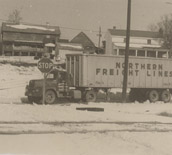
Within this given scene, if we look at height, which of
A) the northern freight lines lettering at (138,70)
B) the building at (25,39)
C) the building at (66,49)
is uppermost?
the building at (25,39)

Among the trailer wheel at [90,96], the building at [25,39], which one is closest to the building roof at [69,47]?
the building at [25,39]

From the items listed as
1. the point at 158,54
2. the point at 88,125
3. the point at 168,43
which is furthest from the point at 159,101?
the point at 168,43

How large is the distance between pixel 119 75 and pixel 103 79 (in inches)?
59.2

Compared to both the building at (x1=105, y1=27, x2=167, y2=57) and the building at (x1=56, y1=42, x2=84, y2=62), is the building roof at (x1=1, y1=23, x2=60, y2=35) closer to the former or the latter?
the building at (x1=105, y1=27, x2=167, y2=57)

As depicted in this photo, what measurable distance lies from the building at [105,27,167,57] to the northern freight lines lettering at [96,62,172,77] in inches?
1768

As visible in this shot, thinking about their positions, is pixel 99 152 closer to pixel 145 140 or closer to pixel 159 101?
pixel 145 140

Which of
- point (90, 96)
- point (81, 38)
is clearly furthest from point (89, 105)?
point (81, 38)

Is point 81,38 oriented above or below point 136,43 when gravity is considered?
above

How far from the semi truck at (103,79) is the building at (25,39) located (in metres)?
53.3

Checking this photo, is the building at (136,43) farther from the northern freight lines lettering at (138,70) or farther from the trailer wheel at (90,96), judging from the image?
the trailer wheel at (90,96)

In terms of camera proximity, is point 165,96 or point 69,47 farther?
point 69,47

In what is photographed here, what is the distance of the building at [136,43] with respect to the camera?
81.5 m

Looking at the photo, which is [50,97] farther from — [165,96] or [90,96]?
[165,96]

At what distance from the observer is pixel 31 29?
302 ft
